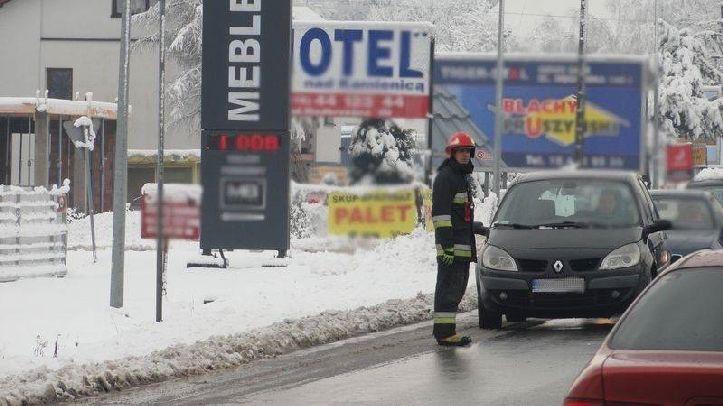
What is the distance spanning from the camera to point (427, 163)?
24.6m

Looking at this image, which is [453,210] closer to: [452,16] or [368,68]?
[368,68]

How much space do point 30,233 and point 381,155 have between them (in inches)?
228

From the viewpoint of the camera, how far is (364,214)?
2692 centimetres

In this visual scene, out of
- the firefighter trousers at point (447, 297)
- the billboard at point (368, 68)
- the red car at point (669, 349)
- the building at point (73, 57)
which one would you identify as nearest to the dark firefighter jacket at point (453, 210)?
the firefighter trousers at point (447, 297)

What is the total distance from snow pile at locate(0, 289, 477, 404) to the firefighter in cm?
123

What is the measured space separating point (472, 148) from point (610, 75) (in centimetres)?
541

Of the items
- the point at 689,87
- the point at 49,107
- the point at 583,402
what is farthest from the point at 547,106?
the point at 689,87

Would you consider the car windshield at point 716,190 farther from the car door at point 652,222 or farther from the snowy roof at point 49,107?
the snowy roof at point 49,107

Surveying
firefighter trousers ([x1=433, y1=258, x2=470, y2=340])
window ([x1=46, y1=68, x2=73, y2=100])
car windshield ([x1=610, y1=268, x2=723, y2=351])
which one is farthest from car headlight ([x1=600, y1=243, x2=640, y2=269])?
window ([x1=46, y1=68, x2=73, y2=100])

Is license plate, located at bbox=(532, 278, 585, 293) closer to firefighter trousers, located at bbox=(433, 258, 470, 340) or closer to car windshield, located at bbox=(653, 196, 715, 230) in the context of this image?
firefighter trousers, located at bbox=(433, 258, 470, 340)

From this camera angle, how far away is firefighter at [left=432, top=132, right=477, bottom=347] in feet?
47.3

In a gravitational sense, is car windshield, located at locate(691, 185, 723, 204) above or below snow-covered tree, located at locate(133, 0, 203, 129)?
below

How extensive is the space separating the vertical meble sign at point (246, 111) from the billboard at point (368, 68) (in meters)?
1.21

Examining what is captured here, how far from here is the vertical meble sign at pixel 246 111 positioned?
1049 inches
